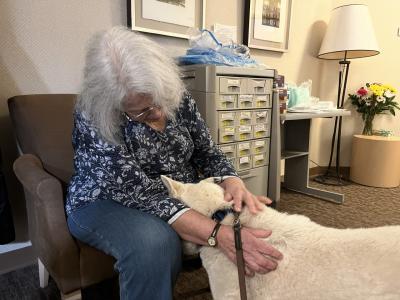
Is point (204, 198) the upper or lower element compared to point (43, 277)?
upper

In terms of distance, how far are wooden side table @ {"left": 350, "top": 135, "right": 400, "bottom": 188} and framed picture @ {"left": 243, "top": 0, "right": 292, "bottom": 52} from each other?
1164 mm

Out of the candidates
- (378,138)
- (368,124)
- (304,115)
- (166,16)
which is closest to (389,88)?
(368,124)

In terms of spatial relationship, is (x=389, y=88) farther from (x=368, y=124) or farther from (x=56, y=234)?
(x=56, y=234)

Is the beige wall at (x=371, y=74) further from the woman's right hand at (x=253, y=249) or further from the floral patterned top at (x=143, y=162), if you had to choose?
the woman's right hand at (x=253, y=249)

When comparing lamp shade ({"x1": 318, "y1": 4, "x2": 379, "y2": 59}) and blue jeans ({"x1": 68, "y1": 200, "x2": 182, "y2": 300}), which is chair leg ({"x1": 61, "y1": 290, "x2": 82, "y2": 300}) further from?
lamp shade ({"x1": 318, "y1": 4, "x2": 379, "y2": 59})

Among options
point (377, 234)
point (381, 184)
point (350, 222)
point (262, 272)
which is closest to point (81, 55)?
point (262, 272)

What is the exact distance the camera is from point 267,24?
7.84 feet

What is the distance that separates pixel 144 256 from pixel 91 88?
500 mm

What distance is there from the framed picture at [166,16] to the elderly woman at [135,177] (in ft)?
2.85

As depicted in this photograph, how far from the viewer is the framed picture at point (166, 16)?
170cm

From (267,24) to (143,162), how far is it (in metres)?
1.86

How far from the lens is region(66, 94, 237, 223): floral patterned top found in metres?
0.90

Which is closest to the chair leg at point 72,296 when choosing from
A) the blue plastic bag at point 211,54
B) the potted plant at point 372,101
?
the blue plastic bag at point 211,54

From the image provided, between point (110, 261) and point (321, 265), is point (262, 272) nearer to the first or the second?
point (321, 265)
